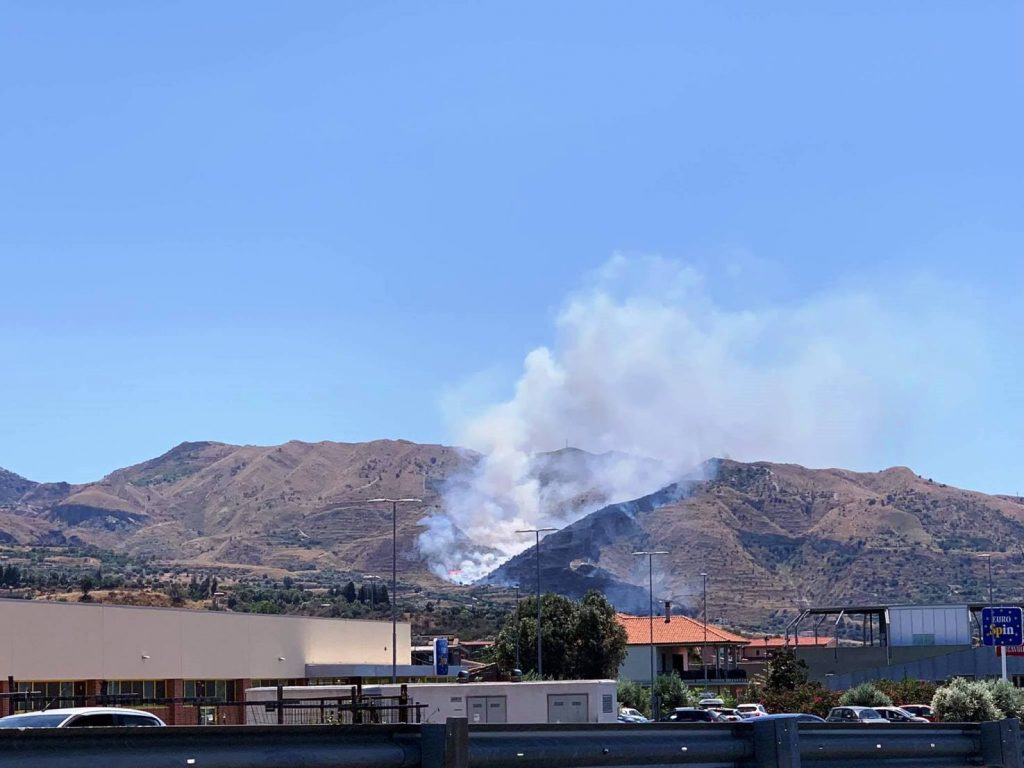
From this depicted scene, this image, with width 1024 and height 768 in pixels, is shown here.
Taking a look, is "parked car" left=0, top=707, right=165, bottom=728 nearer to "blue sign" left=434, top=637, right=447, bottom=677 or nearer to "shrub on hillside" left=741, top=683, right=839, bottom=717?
"shrub on hillside" left=741, top=683, right=839, bottom=717

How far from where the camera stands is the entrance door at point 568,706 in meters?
56.6

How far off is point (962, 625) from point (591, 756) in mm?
108327

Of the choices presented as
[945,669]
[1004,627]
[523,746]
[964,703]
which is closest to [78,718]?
[523,746]

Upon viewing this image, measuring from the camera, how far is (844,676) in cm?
10175

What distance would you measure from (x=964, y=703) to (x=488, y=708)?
62.5 feet

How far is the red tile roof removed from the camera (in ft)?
418

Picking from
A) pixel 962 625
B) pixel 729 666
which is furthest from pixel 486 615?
pixel 962 625

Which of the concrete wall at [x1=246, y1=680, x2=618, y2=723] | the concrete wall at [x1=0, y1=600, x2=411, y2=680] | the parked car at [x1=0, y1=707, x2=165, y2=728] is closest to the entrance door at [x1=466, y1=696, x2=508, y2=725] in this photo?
the concrete wall at [x1=246, y1=680, x2=618, y2=723]

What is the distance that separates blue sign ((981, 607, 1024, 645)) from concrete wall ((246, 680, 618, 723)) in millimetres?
19091

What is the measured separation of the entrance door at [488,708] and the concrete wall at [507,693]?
0.15m

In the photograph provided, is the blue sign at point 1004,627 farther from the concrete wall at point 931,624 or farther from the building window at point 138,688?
the concrete wall at point 931,624

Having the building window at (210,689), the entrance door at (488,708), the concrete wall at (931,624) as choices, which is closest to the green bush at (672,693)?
the concrete wall at (931,624)

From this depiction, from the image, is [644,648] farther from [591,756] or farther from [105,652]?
[591,756]

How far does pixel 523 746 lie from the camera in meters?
9.55
